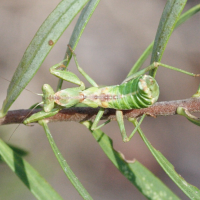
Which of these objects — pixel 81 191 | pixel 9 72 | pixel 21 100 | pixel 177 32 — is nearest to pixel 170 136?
pixel 177 32

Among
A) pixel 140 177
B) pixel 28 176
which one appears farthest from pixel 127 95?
pixel 28 176

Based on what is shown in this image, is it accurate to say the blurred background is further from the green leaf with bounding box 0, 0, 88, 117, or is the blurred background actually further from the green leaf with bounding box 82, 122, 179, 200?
the green leaf with bounding box 0, 0, 88, 117

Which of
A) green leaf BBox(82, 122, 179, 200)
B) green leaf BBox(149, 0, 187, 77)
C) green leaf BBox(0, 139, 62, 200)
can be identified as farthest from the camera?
green leaf BBox(82, 122, 179, 200)

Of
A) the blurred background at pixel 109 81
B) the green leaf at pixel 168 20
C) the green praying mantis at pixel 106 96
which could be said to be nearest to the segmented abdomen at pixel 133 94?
the green praying mantis at pixel 106 96

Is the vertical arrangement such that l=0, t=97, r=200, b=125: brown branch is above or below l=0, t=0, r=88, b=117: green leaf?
below

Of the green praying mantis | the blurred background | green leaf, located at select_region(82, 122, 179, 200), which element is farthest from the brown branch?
the blurred background

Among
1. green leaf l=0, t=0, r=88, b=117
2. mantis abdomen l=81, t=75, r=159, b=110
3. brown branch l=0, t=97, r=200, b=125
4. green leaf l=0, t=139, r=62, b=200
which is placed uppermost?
green leaf l=0, t=0, r=88, b=117
